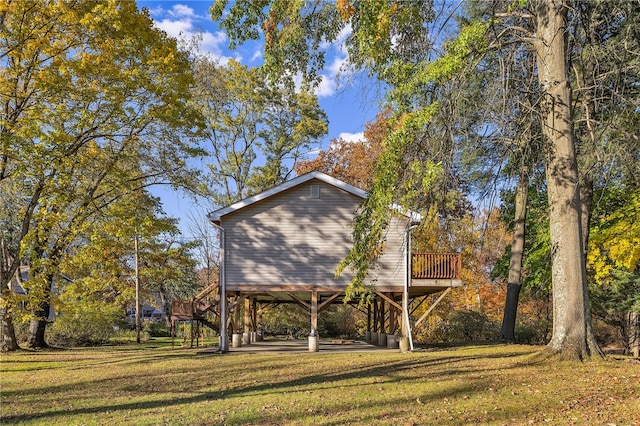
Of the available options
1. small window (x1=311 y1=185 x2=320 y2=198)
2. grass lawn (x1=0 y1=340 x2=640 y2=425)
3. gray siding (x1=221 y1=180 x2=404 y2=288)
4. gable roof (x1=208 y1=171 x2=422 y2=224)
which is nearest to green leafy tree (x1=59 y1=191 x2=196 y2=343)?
gable roof (x1=208 y1=171 x2=422 y2=224)

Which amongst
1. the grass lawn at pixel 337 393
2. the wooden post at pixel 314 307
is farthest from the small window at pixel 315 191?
the grass lawn at pixel 337 393

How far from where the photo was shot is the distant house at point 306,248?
16797 mm

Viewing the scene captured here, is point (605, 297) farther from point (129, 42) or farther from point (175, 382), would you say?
point (129, 42)

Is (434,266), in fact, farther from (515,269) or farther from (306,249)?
(306,249)

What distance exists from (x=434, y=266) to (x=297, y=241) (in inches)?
187

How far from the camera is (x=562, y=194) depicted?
9680 mm

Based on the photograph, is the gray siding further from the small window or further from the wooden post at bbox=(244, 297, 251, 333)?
the wooden post at bbox=(244, 297, 251, 333)

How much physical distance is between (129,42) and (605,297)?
63.8 feet

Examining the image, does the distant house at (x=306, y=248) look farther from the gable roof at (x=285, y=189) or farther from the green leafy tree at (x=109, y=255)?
the green leafy tree at (x=109, y=255)

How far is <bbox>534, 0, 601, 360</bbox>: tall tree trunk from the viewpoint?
30.8 ft

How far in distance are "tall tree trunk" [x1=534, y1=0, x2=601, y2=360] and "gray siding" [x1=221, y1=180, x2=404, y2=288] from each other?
7406 millimetres

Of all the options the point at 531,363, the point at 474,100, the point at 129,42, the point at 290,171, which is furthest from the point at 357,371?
the point at 290,171

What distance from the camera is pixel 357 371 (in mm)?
10945

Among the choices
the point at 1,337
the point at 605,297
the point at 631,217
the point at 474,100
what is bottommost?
the point at 1,337
